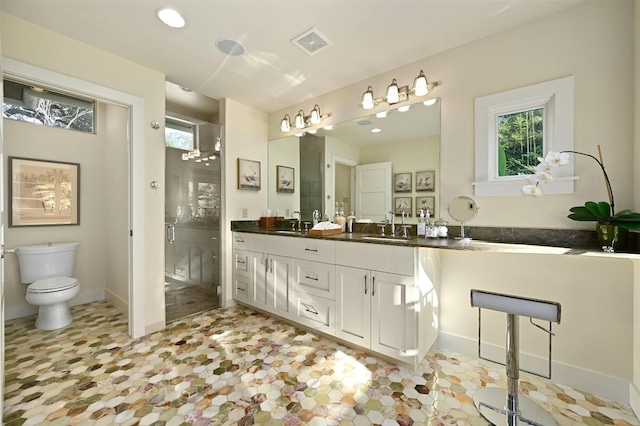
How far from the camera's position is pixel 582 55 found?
1.74 m

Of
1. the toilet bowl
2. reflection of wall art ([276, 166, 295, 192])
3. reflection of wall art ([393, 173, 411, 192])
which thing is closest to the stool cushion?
reflection of wall art ([393, 173, 411, 192])

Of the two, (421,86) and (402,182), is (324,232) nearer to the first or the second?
(402,182)

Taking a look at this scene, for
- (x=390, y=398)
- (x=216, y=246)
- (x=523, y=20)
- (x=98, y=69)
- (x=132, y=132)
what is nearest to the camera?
(x=390, y=398)

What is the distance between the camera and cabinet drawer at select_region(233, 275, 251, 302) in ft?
9.97

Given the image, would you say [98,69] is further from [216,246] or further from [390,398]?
[390,398]

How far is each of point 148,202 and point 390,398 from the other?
257 centimetres

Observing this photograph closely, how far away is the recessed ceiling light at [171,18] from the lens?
1.81 meters

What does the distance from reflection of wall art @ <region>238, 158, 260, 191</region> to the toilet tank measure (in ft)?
6.44

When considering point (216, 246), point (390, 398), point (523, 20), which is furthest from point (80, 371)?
point (523, 20)

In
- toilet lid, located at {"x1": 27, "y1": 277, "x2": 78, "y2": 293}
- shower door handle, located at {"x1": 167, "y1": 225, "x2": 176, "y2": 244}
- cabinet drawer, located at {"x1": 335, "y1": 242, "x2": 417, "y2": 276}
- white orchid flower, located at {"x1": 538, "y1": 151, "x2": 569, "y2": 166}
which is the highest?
white orchid flower, located at {"x1": 538, "y1": 151, "x2": 569, "y2": 166}

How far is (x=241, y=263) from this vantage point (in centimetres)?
312

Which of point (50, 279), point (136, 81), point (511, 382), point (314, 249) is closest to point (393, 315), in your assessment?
point (511, 382)

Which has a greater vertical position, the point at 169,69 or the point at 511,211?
the point at 169,69

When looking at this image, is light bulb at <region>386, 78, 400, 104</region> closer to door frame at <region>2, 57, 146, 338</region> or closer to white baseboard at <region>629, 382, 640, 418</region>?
door frame at <region>2, 57, 146, 338</region>
